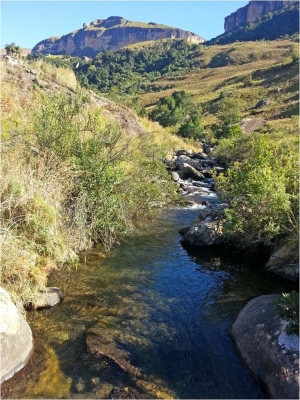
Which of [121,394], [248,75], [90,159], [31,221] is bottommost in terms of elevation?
[121,394]

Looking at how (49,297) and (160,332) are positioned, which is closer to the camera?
(160,332)

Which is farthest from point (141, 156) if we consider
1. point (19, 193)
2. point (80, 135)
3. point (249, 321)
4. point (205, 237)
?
point (249, 321)

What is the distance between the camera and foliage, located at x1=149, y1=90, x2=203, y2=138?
178ft

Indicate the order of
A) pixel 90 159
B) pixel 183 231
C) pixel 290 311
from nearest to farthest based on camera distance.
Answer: pixel 290 311, pixel 90 159, pixel 183 231

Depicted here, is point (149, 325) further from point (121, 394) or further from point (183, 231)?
point (183, 231)

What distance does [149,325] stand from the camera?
7.42 meters

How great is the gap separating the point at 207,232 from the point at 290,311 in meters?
6.81

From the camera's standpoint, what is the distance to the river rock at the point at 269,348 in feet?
17.4

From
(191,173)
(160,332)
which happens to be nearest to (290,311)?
(160,332)

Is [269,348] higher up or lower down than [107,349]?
higher up

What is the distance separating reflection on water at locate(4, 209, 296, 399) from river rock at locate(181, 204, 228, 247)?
78cm

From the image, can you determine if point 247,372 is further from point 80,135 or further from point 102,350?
point 80,135

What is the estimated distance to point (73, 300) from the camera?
8.19 meters

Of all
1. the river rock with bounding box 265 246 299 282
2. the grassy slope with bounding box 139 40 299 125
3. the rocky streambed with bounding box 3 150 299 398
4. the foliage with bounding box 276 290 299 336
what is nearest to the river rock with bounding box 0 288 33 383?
the rocky streambed with bounding box 3 150 299 398
